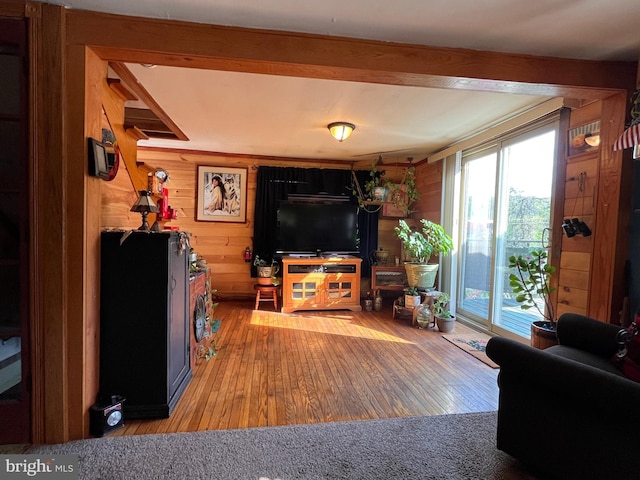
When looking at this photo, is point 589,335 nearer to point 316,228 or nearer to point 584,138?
point 584,138

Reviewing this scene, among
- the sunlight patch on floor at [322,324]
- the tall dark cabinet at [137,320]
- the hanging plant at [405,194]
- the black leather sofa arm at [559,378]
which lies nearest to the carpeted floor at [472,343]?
the sunlight patch on floor at [322,324]

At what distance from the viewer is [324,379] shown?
2.37 metres

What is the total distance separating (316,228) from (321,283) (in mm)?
785

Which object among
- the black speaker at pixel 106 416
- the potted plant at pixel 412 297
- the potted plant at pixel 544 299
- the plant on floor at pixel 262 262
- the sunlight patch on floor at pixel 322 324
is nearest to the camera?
the black speaker at pixel 106 416

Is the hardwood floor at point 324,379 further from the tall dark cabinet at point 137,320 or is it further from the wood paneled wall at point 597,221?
the wood paneled wall at point 597,221

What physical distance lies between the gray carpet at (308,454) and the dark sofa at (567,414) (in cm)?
20

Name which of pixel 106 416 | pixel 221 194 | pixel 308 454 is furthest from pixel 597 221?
pixel 221 194

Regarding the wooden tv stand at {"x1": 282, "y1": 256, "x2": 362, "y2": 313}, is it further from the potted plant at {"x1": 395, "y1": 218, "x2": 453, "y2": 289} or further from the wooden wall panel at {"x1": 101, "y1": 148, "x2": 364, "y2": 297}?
the wooden wall panel at {"x1": 101, "y1": 148, "x2": 364, "y2": 297}

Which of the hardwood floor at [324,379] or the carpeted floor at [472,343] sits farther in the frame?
the carpeted floor at [472,343]

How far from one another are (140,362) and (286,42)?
6.49 ft

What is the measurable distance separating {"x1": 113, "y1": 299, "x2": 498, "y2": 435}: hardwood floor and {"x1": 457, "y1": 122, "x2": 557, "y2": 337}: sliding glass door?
51cm

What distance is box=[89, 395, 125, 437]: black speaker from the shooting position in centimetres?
166

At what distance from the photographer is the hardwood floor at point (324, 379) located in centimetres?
191

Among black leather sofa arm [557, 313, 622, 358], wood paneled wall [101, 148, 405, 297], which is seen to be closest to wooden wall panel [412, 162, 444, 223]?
wood paneled wall [101, 148, 405, 297]
